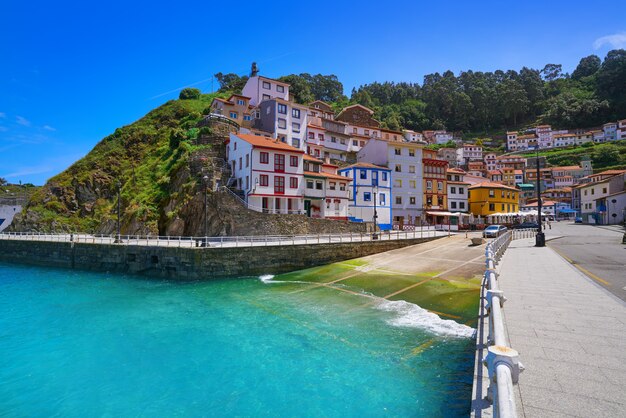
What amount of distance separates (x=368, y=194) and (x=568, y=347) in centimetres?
4184

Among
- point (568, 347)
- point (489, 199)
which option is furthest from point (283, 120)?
point (568, 347)

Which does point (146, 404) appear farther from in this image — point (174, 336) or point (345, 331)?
point (345, 331)

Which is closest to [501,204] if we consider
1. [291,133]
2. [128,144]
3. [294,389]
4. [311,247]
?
[291,133]

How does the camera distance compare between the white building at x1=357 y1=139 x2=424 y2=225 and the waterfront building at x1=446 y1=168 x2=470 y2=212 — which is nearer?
the white building at x1=357 y1=139 x2=424 y2=225

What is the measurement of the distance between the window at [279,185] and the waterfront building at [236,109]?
2213 cm

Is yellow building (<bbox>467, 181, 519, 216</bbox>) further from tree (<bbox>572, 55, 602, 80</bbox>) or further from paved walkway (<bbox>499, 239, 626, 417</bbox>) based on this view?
tree (<bbox>572, 55, 602, 80</bbox>)

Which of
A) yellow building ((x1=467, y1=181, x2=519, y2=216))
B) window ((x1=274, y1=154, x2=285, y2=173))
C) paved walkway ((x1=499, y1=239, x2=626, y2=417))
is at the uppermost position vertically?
window ((x1=274, y1=154, x2=285, y2=173))

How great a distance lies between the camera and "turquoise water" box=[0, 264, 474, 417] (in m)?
8.56

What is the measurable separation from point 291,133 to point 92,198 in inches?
1483

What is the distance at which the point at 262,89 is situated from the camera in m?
63.1

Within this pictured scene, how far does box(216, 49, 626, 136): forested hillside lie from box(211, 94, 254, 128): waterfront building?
5219cm

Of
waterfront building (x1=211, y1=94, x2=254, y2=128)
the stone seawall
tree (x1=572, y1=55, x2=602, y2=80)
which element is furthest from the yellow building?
tree (x1=572, y1=55, x2=602, y2=80)

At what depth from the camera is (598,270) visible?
1469cm

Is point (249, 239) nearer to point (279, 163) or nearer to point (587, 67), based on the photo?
point (279, 163)
